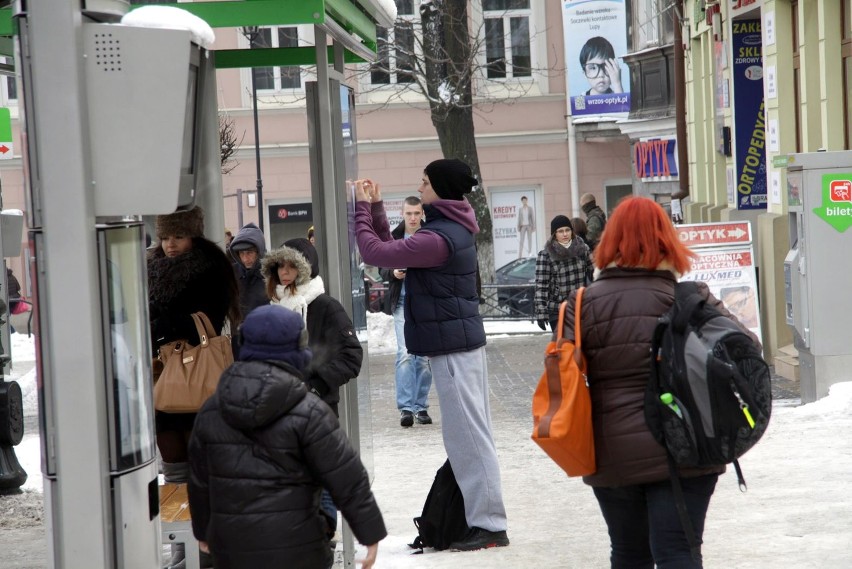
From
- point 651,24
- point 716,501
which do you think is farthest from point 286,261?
point 651,24

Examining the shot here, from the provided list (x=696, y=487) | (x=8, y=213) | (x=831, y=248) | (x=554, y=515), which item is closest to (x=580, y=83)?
(x=831, y=248)

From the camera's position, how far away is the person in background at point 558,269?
1220cm

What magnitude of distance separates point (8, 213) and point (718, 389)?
6937mm

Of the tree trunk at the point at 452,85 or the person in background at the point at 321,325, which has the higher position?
the tree trunk at the point at 452,85

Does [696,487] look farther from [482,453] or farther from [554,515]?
[554,515]

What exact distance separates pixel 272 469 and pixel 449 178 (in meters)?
2.61

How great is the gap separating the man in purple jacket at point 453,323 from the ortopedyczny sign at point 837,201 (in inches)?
186

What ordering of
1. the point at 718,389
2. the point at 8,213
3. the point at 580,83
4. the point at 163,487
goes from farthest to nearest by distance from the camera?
1. the point at 580,83
2. the point at 8,213
3. the point at 163,487
4. the point at 718,389

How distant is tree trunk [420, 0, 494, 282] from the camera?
65.8 feet

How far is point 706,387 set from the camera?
3.94 meters

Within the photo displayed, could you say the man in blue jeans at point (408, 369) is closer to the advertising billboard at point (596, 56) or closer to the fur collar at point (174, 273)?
the fur collar at point (174, 273)

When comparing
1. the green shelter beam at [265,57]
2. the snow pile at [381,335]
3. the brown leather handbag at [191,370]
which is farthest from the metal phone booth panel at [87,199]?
the snow pile at [381,335]

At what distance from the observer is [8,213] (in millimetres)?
9500

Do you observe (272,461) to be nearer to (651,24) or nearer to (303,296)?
(303,296)
